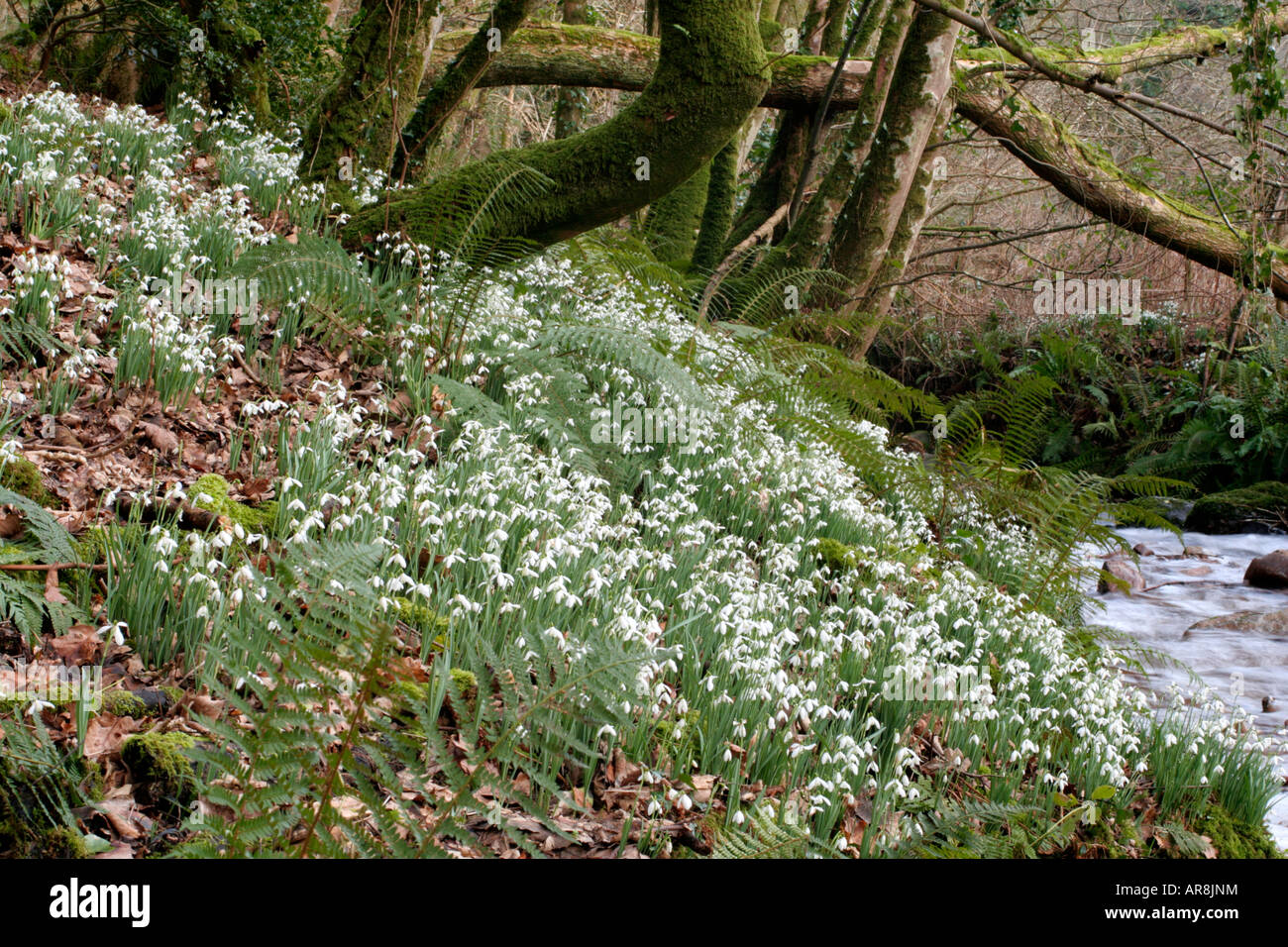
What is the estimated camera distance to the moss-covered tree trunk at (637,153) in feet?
17.4

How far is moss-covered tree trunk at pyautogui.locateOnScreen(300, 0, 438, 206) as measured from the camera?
6.70 metres

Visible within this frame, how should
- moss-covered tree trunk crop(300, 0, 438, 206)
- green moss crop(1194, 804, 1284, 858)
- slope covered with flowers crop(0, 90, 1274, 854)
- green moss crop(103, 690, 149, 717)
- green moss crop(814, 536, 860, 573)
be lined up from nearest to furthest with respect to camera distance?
1. green moss crop(103, 690, 149, 717)
2. slope covered with flowers crop(0, 90, 1274, 854)
3. green moss crop(1194, 804, 1284, 858)
4. green moss crop(814, 536, 860, 573)
5. moss-covered tree trunk crop(300, 0, 438, 206)

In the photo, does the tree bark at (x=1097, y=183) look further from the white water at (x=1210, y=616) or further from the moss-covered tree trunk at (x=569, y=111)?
the moss-covered tree trunk at (x=569, y=111)

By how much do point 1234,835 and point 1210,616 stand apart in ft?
12.5

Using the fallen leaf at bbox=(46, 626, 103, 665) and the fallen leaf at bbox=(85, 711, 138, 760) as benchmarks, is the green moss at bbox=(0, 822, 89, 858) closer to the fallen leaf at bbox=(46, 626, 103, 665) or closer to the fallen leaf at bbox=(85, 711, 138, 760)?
the fallen leaf at bbox=(85, 711, 138, 760)

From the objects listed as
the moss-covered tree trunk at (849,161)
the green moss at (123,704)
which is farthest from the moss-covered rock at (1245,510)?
the green moss at (123,704)

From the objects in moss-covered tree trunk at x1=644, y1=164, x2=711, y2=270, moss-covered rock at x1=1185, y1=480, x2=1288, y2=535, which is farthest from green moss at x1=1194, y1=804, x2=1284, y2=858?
moss-covered tree trunk at x1=644, y1=164, x2=711, y2=270

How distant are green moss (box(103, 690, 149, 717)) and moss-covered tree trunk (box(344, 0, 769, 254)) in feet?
12.0

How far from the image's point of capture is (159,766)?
2.05 meters

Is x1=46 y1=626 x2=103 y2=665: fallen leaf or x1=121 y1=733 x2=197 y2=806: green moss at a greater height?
x1=46 y1=626 x2=103 y2=665: fallen leaf

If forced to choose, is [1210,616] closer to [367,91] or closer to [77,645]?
[77,645]

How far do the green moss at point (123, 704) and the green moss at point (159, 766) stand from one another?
0.21 metres

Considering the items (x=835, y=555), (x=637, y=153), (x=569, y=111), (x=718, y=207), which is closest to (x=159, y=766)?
(x=835, y=555)
